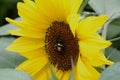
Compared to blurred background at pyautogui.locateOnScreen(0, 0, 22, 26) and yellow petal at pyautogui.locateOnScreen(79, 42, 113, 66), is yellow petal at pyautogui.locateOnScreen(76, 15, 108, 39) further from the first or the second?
blurred background at pyautogui.locateOnScreen(0, 0, 22, 26)

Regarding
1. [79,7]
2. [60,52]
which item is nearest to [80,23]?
[79,7]

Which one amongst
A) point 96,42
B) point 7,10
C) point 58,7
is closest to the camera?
point 96,42

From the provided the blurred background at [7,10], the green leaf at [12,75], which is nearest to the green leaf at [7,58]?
the green leaf at [12,75]

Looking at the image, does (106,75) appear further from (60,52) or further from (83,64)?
(60,52)

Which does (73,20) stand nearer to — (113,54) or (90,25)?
(90,25)

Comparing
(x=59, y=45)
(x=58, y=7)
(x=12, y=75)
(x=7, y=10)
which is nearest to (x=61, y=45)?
(x=59, y=45)

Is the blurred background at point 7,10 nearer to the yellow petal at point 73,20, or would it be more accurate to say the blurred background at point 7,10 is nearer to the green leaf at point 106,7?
the green leaf at point 106,7

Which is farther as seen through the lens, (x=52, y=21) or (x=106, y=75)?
(x=52, y=21)
